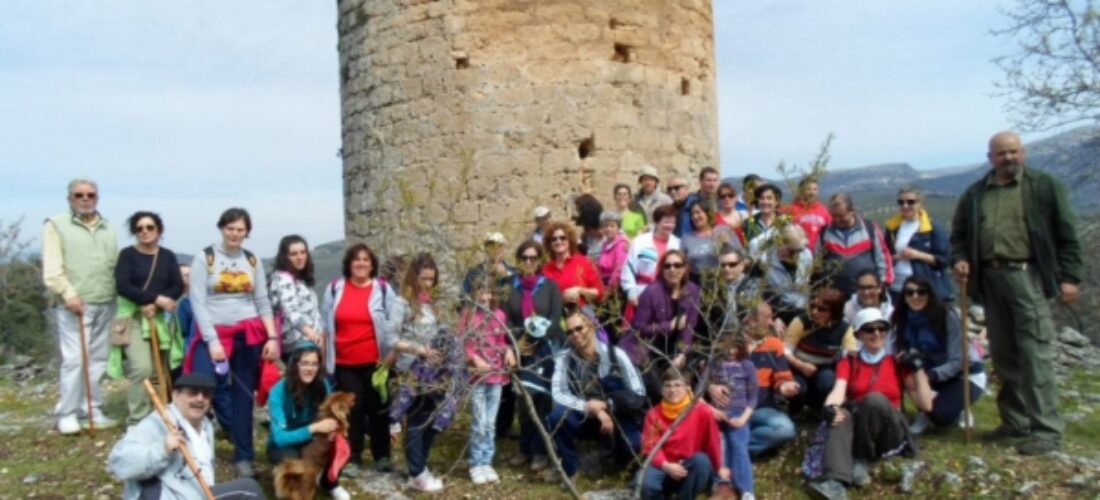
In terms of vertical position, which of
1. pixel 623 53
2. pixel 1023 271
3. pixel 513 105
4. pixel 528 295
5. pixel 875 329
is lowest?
pixel 875 329

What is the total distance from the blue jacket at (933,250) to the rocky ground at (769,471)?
1002 mm

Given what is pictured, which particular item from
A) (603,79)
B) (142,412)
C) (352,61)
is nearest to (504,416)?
(142,412)

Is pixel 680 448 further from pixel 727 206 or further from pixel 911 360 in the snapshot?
pixel 727 206

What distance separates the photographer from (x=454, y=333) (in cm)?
504

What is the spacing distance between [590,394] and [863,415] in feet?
5.50

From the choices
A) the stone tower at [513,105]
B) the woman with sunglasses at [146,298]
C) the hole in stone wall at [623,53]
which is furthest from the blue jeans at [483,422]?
the hole in stone wall at [623,53]

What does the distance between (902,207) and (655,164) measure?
2.36 metres

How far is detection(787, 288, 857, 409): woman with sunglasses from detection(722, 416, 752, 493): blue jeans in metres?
0.82

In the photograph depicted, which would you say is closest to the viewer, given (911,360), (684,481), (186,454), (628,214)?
(186,454)

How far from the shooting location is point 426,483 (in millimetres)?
5352

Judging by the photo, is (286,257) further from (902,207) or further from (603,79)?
(902,207)

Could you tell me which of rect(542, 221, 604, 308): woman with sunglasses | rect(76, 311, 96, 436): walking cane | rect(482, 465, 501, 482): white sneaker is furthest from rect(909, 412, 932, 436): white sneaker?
rect(76, 311, 96, 436): walking cane

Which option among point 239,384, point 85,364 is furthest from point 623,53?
point 85,364

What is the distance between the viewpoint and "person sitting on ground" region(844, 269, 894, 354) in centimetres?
572
